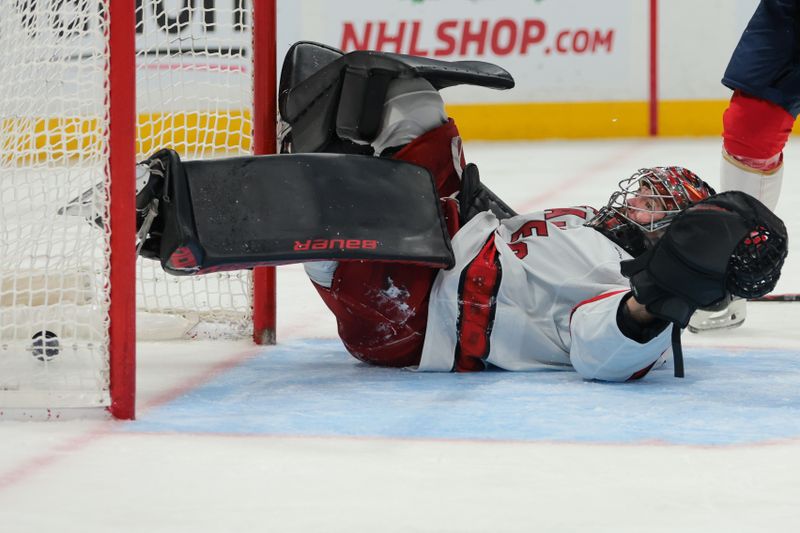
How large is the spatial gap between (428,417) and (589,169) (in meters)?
4.07

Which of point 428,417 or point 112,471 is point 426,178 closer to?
point 428,417

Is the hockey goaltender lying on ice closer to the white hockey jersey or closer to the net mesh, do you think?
the white hockey jersey

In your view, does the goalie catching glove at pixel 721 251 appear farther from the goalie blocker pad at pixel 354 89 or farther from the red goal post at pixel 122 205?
the red goal post at pixel 122 205

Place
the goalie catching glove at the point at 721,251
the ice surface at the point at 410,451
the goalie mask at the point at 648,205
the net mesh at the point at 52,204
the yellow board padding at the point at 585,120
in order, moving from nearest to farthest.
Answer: the ice surface at the point at 410,451 → the goalie catching glove at the point at 721,251 → the net mesh at the point at 52,204 → the goalie mask at the point at 648,205 → the yellow board padding at the point at 585,120

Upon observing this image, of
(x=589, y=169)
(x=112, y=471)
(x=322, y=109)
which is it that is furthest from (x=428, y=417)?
(x=589, y=169)

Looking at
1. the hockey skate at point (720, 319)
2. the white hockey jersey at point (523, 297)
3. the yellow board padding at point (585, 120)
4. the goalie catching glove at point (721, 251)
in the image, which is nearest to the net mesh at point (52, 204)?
the white hockey jersey at point (523, 297)

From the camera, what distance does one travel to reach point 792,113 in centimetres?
295

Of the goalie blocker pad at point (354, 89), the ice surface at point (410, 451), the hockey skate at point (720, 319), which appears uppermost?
the goalie blocker pad at point (354, 89)

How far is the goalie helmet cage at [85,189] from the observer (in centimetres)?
192

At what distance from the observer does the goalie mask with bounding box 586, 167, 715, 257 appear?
2.24 meters

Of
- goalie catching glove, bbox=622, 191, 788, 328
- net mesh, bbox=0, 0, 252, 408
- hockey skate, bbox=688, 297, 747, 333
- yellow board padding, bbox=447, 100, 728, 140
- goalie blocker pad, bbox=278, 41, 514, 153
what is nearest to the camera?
goalie catching glove, bbox=622, 191, 788, 328

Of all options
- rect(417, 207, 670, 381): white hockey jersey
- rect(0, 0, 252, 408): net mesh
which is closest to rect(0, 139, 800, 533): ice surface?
rect(417, 207, 670, 381): white hockey jersey

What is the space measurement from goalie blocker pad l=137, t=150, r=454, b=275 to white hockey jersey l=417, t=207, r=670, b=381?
7 centimetres

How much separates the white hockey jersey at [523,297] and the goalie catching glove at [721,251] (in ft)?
0.94
